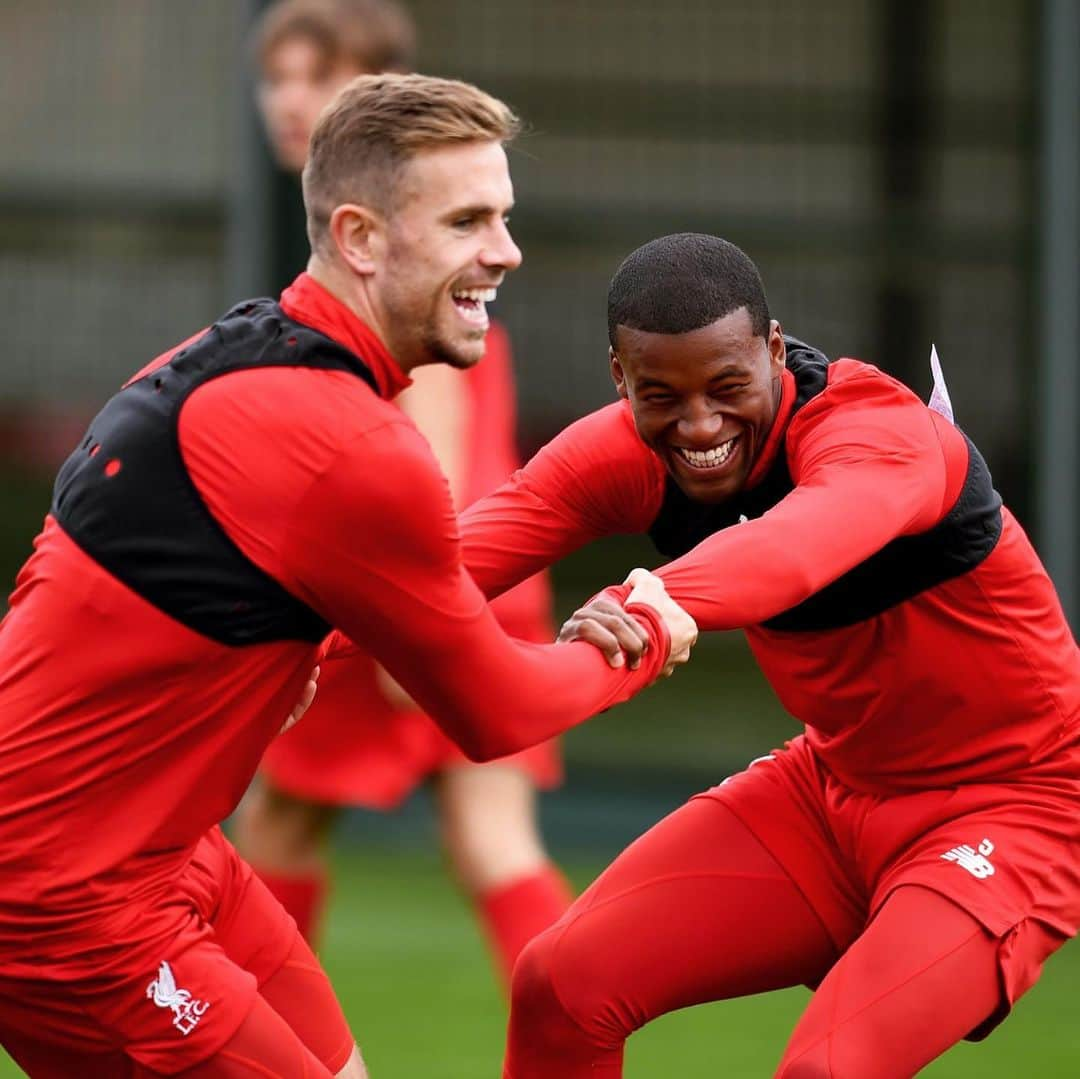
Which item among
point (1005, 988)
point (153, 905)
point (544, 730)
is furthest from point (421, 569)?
point (1005, 988)

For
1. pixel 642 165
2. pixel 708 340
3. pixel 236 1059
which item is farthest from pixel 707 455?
pixel 642 165

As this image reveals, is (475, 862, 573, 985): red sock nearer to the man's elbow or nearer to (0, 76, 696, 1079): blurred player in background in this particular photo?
(0, 76, 696, 1079): blurred player in background

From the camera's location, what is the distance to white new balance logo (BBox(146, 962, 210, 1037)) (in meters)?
3.39

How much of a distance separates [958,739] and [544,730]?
0.96 metres

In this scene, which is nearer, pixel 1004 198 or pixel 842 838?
pixel 842 838

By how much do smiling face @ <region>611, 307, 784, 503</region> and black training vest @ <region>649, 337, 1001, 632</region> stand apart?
0.08m

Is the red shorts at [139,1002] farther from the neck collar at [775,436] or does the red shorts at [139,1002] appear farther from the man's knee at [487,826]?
the man's knee at [487,826]

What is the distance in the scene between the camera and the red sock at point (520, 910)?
5285 mm

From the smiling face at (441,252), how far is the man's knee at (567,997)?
1184mm

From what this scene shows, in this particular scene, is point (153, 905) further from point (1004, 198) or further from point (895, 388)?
point (1004, 198)

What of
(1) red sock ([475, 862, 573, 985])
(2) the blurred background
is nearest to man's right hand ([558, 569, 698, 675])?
(1) red sock ([475, 862, 573, 985])

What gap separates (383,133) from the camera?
3475mm

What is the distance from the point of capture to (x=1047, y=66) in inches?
324

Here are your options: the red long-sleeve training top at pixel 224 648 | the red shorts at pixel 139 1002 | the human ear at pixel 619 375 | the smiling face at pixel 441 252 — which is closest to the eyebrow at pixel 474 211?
the smiling face at pixel 441 252
